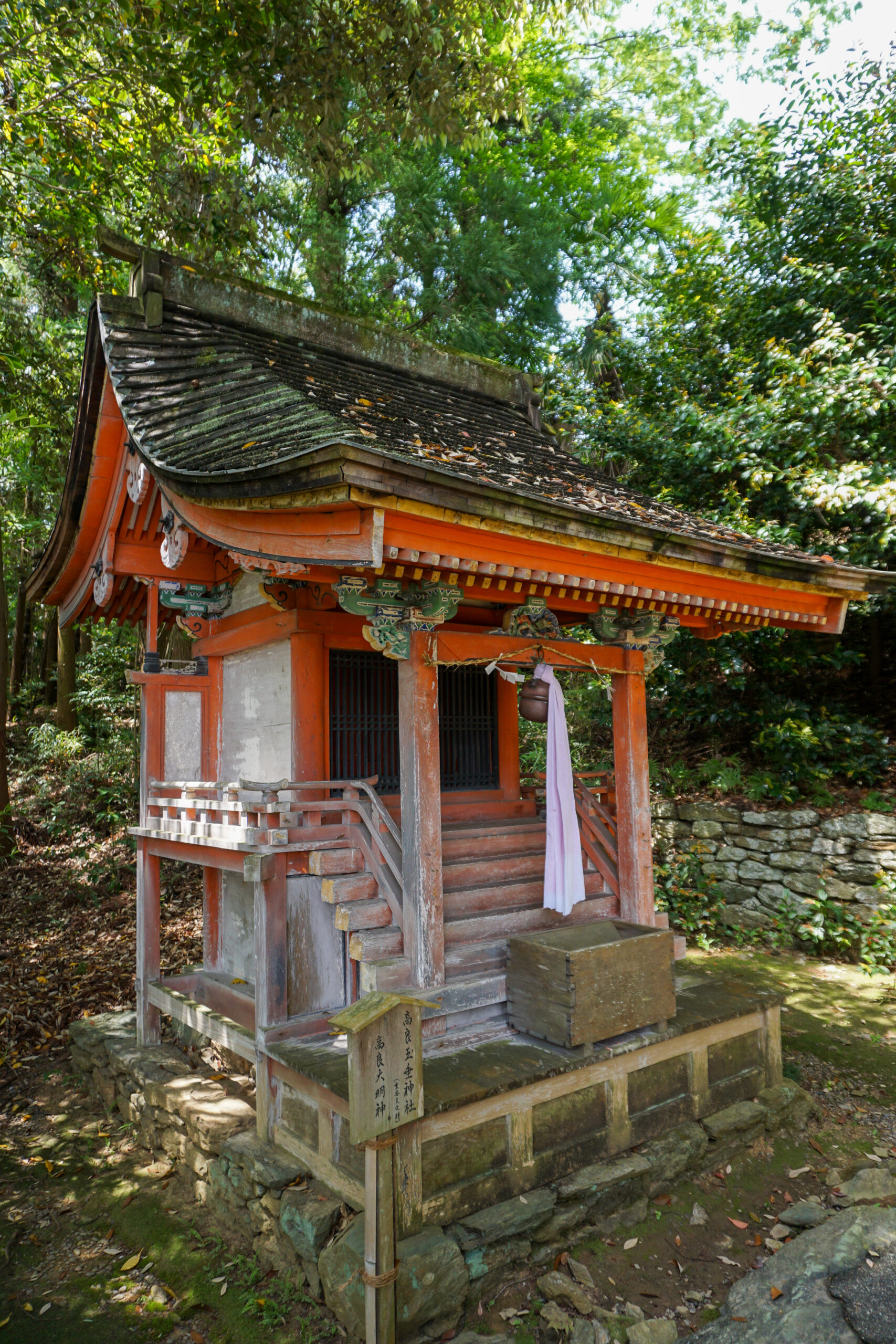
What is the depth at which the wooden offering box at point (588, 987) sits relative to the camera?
471 centimetres

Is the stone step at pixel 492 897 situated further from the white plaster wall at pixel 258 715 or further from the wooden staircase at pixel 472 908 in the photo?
the white plaster wall at pixel 258 715

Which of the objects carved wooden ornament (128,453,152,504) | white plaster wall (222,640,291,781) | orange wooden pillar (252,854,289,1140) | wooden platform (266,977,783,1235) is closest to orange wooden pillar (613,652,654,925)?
wooden platform (266,977,783,1235)

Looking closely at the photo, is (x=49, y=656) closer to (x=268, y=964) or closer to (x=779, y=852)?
(x=268, y=964)

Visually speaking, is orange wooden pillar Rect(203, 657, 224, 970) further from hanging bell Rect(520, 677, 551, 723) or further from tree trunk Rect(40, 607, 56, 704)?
tree trunk Rect(40, 607, 56, 704)

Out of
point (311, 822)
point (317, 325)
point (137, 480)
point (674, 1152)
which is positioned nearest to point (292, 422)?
point (137, 480)

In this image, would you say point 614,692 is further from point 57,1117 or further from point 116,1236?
point 57,1117

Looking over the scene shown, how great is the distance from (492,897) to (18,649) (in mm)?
17772

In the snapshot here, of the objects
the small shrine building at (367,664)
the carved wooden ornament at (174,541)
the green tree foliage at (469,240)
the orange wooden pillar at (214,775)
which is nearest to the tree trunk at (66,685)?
the green tree foliage at (469,240)

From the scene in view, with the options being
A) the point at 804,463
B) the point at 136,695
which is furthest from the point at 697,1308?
the point at 136,695

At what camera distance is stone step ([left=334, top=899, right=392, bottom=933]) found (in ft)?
15.7

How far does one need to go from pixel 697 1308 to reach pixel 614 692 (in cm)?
403

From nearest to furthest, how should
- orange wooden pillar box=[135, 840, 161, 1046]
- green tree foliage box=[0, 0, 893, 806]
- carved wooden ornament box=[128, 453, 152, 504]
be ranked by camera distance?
carved wooden ornament box=[128, 453, 152, 504] < orange wooden pillar box=[135, 840, 161, 1046] < green tree foliage box=[0, 0, 893, 806]

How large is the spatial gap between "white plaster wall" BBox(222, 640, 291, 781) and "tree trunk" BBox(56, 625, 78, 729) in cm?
1019

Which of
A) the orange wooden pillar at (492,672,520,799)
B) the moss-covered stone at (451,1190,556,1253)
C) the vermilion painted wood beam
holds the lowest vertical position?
the moss-covered stone at (451,1190,556,1253)
